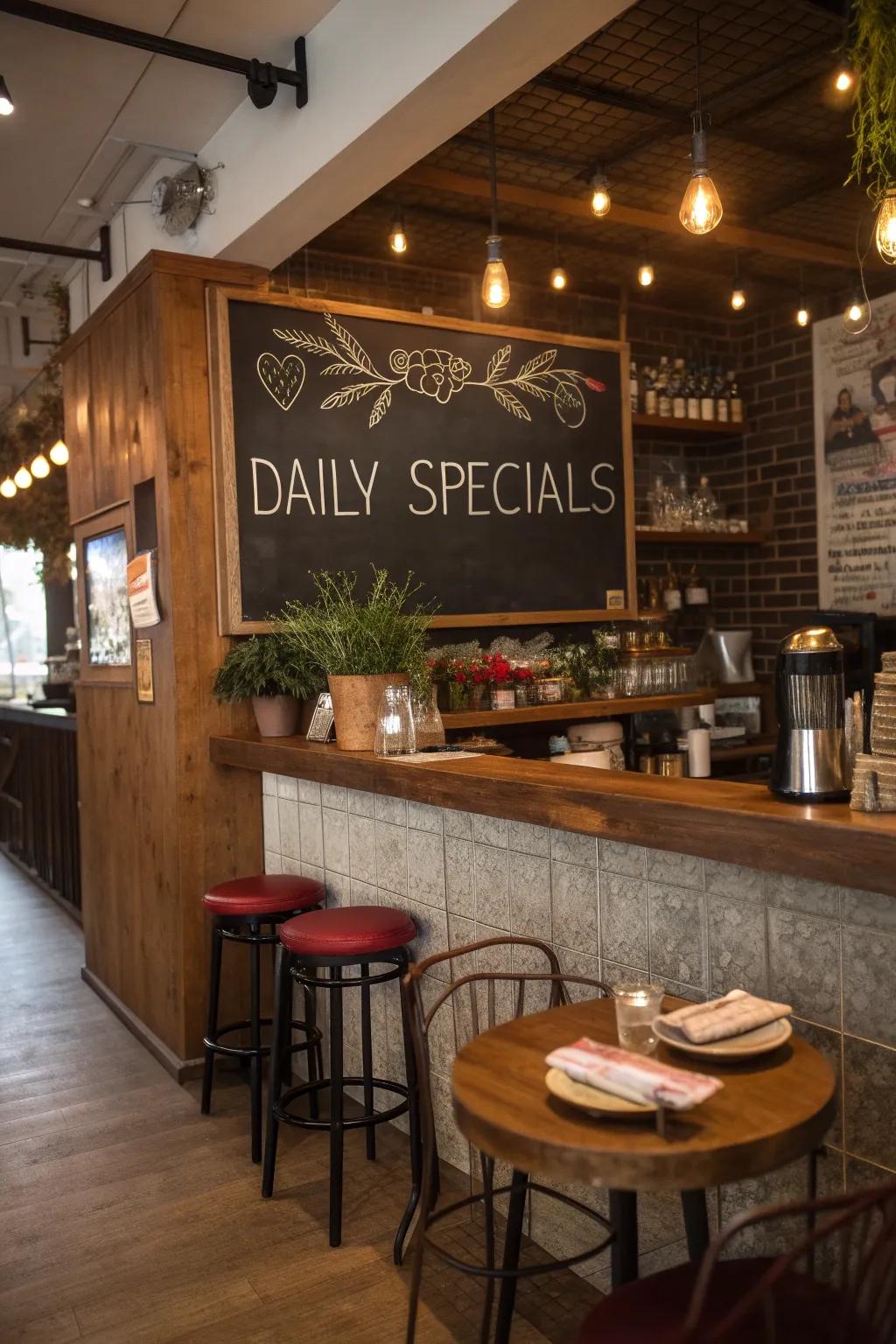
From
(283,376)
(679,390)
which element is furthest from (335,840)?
(679,390)

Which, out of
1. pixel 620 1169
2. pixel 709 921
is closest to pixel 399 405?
pixel 709 921

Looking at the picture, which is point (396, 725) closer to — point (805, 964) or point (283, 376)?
point (805, 964)

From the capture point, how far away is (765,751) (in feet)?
15.4

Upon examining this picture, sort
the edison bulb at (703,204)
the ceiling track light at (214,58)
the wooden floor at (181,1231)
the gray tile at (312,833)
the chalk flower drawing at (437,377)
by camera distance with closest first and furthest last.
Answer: the wooden floor at (181,1231)
the edison bulb at (703,204)
the ceiling track light at (214,58)
the gray tile at (312,833)
the chalk flower drawing at (437,377)

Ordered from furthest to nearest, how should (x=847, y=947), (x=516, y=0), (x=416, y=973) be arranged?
1. (x=516, y=0)
2. (x=416, y=973)
3. (x=847, y=947)

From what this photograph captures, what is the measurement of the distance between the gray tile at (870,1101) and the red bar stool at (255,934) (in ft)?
5.21

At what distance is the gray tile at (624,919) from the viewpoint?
7.22 ft

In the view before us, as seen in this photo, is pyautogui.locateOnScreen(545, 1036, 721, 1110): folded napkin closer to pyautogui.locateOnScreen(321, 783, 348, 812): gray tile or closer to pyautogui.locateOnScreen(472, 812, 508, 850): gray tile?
pyautogui.locateOnScreen(472, 812, 508, 850): gray tile

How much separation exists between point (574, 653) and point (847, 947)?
92.0 inches

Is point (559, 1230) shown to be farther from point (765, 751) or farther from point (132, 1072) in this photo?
point (765, 751)

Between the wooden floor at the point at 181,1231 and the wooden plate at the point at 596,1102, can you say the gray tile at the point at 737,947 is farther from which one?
the wooden floor at the point at 181,1231

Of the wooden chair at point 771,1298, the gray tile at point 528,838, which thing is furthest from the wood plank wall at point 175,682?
the wooden chair at point 771,1298

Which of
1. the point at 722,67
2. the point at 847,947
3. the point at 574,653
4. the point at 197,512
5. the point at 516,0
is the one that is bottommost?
the point at 847,947

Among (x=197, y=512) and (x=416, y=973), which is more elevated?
(x=197, y=512)
